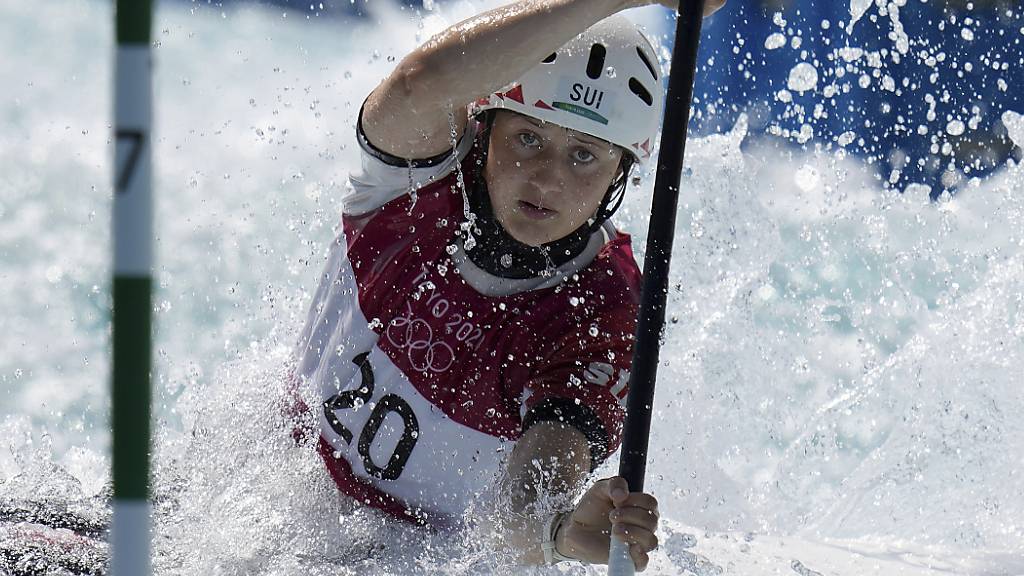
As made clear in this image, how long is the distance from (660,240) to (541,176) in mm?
433

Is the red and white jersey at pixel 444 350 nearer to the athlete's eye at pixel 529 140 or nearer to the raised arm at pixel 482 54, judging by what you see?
the athlete's eye at pixel 529 140

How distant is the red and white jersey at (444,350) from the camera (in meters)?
2.21

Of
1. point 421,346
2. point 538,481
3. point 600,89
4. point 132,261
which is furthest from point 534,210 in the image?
point 132,261

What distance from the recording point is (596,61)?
2.23m

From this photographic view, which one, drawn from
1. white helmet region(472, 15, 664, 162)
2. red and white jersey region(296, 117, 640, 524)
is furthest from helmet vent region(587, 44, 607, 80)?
red and white jersey region(296, 117, 640, 524)

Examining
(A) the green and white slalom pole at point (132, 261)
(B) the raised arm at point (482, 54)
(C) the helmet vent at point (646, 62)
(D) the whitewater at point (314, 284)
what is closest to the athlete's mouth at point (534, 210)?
(B) the raised arm at point (482, 54)

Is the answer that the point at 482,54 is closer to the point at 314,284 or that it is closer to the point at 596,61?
the point at 596,61

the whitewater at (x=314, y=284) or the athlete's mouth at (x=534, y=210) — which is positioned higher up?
the athlete's mouth at (x=534, y=210)

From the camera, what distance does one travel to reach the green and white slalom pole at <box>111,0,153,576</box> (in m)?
0.98

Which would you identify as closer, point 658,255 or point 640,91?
point 658,255

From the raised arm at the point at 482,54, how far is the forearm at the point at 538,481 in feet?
2.19

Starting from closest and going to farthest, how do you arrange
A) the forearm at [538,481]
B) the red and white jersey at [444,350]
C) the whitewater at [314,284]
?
the forearm at [538,481] < the red and white jersey at [444,350] < the whitewater at [314,284]

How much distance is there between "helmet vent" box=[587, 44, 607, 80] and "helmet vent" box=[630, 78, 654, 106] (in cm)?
8

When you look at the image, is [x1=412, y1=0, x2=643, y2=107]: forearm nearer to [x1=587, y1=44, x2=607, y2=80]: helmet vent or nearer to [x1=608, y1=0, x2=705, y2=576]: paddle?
[x1=608, y1=0, x2=705, y2=576]: paddle
